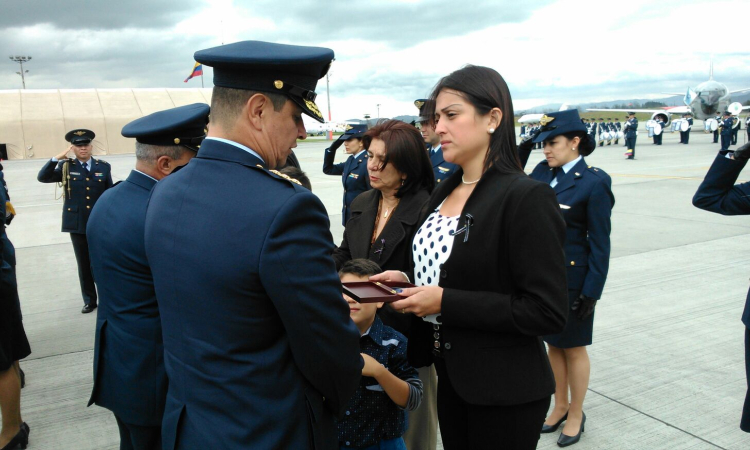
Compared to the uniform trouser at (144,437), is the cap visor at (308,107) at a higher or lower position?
higher

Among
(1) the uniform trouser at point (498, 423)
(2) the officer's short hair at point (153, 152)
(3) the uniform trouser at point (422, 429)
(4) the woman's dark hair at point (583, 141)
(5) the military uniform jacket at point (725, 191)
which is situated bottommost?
(3) the uniform trouser at point (422, 429)

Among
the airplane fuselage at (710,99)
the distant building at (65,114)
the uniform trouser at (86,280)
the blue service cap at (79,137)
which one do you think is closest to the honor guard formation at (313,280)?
the uniform trouser at (86,280)

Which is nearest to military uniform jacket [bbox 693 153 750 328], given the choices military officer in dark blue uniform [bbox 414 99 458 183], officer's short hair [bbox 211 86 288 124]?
officer's short hair [bbox 211 86 288 124]

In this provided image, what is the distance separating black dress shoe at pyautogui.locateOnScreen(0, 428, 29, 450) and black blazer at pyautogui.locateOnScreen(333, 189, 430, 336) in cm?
228

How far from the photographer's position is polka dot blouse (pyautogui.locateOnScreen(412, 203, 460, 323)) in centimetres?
192

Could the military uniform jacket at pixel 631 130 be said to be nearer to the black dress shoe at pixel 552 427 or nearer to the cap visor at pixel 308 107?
the black dress shoe at pixel 552 427

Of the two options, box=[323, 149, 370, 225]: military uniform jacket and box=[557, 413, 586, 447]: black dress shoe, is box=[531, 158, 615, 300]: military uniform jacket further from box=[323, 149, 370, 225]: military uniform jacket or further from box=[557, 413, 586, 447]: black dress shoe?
box=[323, 149, 370, 225]: military uniform jacket

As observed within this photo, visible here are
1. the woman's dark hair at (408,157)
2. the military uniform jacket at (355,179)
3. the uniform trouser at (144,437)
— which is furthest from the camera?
the military uniform jacket at (355,179)

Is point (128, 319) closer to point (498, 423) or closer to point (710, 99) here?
point (498, 423)

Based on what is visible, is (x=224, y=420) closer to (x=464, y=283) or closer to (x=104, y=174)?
(x=464, y=283)

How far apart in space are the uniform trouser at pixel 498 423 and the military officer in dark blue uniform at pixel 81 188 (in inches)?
199

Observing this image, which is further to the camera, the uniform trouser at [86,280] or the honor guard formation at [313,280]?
the uniform trouser at [86,280]

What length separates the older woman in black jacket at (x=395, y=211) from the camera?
9.13 ft

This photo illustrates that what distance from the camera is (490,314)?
1.73 metres
